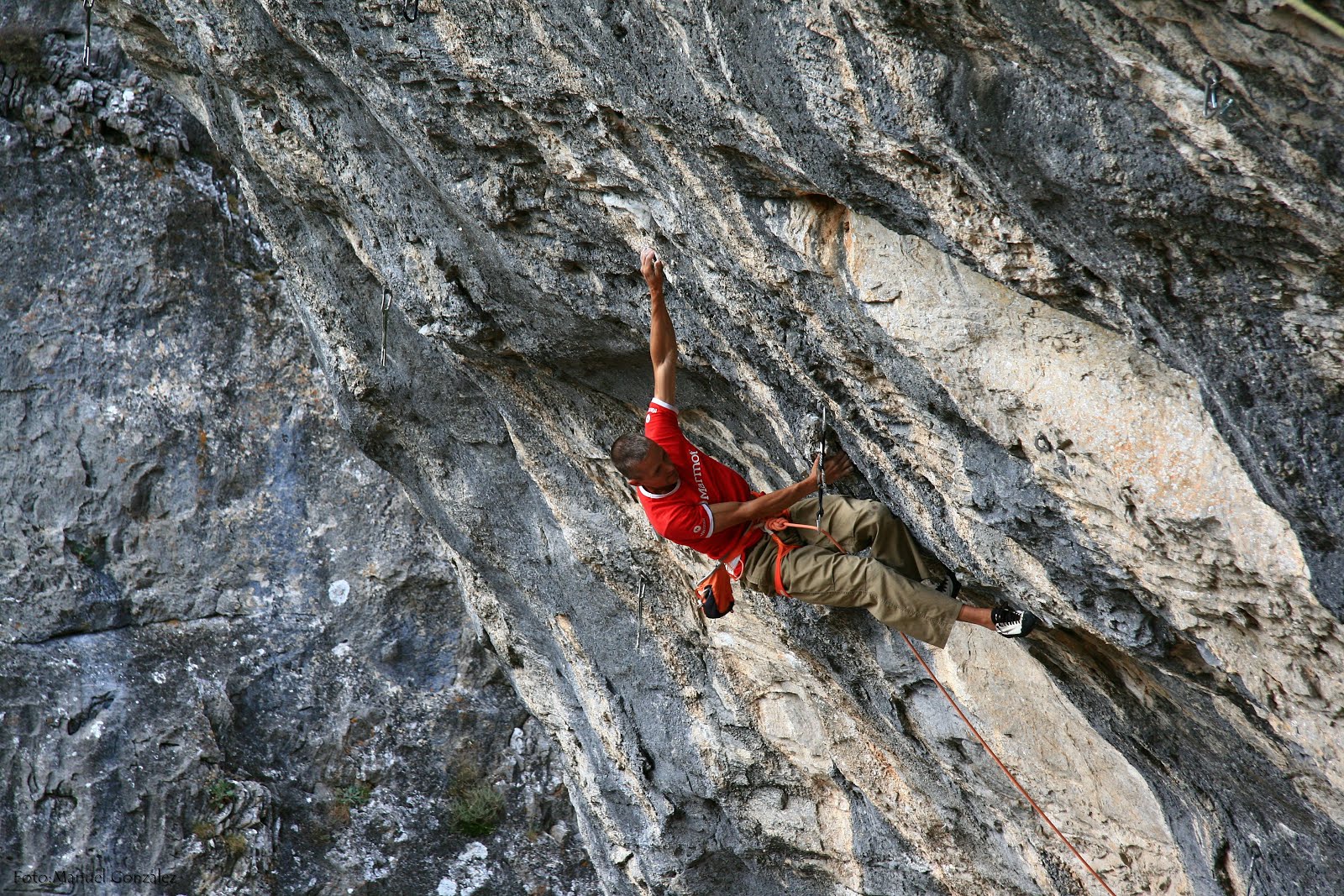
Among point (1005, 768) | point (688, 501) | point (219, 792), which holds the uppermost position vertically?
point (688, 501)

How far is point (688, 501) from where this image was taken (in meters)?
4.52

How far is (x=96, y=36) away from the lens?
8414 mm

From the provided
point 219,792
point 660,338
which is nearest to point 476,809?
point 219,792

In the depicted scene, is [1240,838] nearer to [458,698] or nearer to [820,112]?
[820,112]

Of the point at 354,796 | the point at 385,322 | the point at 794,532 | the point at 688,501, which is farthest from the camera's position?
the point at 354,796

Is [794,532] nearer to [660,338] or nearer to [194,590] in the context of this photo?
[660,338]

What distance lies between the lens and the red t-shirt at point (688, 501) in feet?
14.7

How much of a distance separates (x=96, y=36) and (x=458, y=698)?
19.9 ft

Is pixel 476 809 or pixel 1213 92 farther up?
pixel 1213 92

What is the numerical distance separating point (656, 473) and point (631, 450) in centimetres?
16

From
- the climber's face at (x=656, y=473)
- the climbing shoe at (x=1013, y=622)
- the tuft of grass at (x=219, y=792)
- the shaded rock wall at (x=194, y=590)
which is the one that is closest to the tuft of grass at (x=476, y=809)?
the shaded rock wall at (x=194, y=590)

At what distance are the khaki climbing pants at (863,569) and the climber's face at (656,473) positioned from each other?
0.61 meters

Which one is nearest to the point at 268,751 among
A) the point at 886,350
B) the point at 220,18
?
the point at 220,18

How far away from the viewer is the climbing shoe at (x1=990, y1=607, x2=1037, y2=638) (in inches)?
157
